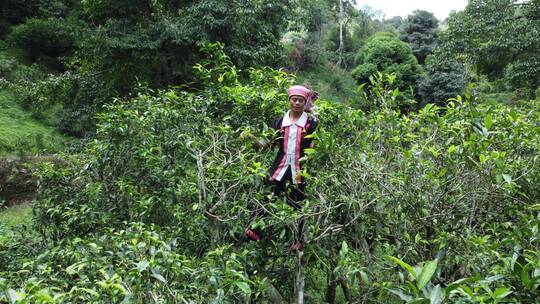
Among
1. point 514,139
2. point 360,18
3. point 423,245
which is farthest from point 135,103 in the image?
point 360,18

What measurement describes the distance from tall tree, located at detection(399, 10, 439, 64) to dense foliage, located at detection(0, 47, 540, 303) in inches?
1074

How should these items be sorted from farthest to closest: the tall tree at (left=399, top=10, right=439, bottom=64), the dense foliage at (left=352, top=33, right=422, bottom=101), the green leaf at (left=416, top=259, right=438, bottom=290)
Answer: the tall tree at (left=399, top=10, right=439, bottom=64)
the dense foliage at (left=352, top=33, right=422, bottom=101)
the green leaf at (left=416, top=259, right=438, bottom=290)

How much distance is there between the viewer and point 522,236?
2232 mm

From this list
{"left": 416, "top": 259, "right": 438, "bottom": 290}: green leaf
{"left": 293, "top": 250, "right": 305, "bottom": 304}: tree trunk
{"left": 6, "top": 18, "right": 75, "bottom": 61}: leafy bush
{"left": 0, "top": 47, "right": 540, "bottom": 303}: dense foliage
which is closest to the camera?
{"left": 416, "top": 259, "right": 438, "bottom": 290}: green leaf

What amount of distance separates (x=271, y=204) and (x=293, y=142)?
2.78ft

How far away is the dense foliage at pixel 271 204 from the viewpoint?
7.12 feet

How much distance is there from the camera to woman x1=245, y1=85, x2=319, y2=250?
3432 millimetres

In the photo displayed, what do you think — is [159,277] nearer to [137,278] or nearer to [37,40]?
[137,278]

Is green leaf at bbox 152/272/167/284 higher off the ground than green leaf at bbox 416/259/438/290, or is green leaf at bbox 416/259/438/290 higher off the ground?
green leaf at bbox 416/259/438/290

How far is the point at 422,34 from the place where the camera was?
96.7ft

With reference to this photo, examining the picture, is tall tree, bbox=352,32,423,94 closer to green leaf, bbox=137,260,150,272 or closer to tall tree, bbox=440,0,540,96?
tall tree, bbox=440,0,540,96

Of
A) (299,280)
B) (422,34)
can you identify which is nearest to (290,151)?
(299,280)

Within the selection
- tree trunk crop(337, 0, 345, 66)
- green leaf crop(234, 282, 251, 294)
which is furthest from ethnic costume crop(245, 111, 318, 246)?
tree trunk crop(337, 0, 345, 66)

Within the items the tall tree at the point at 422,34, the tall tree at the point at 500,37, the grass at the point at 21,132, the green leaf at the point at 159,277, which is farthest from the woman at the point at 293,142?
the tall tree at the point at 422,34
